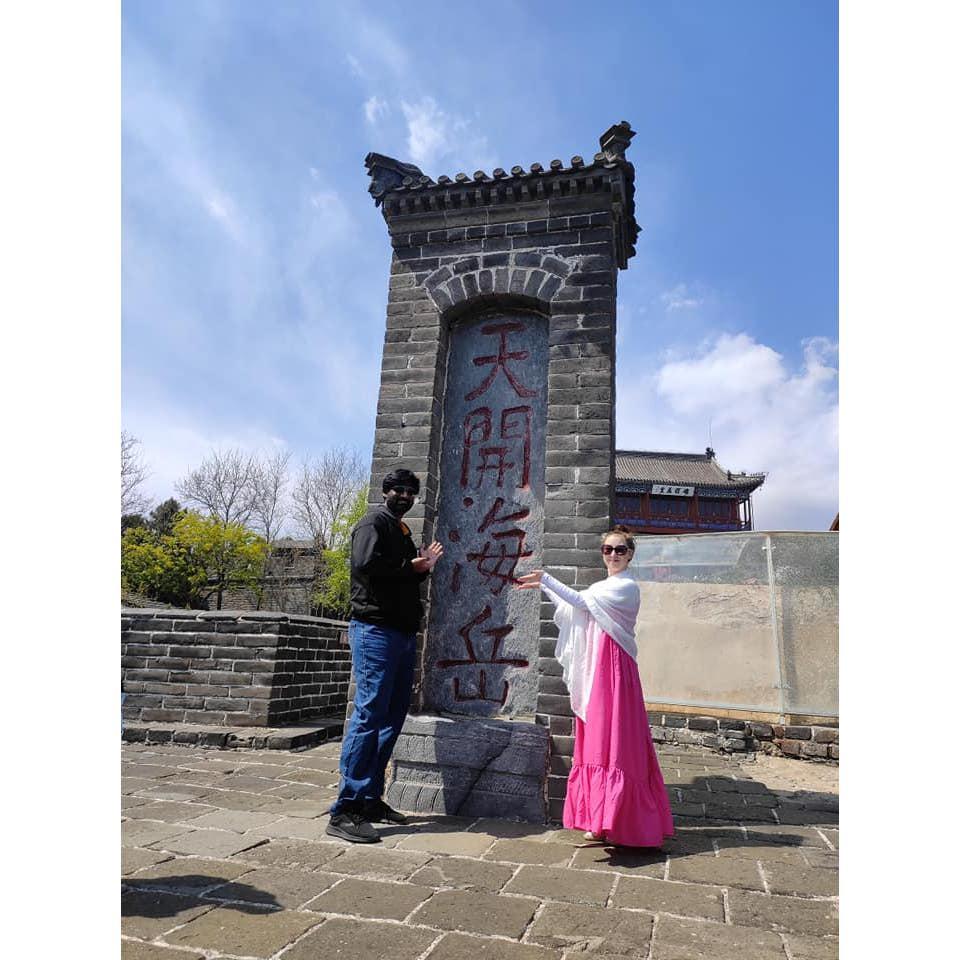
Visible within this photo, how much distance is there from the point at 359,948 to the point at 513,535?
10.1 ft

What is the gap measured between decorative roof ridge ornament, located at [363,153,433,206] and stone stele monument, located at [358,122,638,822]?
0.04 ft

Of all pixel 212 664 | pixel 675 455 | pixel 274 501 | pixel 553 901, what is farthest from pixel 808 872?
pixel 675 455

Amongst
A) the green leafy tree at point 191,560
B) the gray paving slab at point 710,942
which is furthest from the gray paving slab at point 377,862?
the green leafy tree at point 191,560

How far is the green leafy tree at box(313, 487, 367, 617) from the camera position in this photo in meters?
26.2

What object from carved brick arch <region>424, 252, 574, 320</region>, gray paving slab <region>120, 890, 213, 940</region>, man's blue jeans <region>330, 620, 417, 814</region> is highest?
carved brick arch <region>424, 252, 574, 320</region>

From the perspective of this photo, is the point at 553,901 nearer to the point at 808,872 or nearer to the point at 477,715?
the point at 808,872

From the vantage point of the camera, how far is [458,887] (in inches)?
119

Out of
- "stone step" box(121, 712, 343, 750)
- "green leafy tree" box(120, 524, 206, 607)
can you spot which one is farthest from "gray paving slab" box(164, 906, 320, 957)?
"green leafy tree" box(120, 524, 206, 607)

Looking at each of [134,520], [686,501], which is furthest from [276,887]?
[686,501]

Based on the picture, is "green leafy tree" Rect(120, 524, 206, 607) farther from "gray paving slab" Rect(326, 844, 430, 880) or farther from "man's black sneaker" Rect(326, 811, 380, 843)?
"gray paving slab" Rect(326, 844, 430, 880)

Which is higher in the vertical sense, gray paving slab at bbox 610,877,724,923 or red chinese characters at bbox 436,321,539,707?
red chinese characters at bbox 436,321,539,707

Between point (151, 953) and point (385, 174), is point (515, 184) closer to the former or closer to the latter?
point (385, 174)

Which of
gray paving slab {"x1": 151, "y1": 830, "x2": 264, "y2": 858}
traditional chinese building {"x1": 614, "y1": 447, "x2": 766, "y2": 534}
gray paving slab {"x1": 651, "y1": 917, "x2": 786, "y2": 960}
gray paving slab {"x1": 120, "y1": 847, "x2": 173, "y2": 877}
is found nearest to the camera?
gray paving slab {"x1": 651, "y1": 917, "x2": 786, "y2": 960}

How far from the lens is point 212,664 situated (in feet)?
25.5
